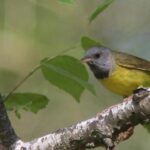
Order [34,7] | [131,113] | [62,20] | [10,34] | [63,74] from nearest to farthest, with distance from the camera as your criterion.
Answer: [131,113] < [63,74] < [34,7] < [10,34] < [62,20]

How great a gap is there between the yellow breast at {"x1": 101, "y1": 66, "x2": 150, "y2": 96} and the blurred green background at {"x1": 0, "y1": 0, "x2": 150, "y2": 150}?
103 cm

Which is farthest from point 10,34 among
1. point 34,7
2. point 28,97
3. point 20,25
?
point 28,97

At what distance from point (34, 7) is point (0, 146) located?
310 centimetres

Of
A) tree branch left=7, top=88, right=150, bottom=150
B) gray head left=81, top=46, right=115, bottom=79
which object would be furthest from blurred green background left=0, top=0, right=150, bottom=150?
tree branch left=7, top=88, right=150, bottom=150

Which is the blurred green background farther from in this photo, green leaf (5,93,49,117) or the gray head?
green leaf (5,93,49,117)

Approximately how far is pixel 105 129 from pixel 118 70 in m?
2.55

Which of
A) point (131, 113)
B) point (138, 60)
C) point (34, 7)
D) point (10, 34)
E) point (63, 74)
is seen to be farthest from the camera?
point (10, 34)

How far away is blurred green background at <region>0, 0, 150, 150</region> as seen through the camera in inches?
255

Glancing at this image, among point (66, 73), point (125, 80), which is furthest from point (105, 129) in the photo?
point (125, 80)

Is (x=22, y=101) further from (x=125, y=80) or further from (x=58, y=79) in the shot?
(x=125, y=80)

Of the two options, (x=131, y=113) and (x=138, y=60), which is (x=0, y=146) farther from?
(x=138, y=60)

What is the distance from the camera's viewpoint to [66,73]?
2902mm

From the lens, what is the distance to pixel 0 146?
3002 mm

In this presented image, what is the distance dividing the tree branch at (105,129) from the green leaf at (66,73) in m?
0.24
